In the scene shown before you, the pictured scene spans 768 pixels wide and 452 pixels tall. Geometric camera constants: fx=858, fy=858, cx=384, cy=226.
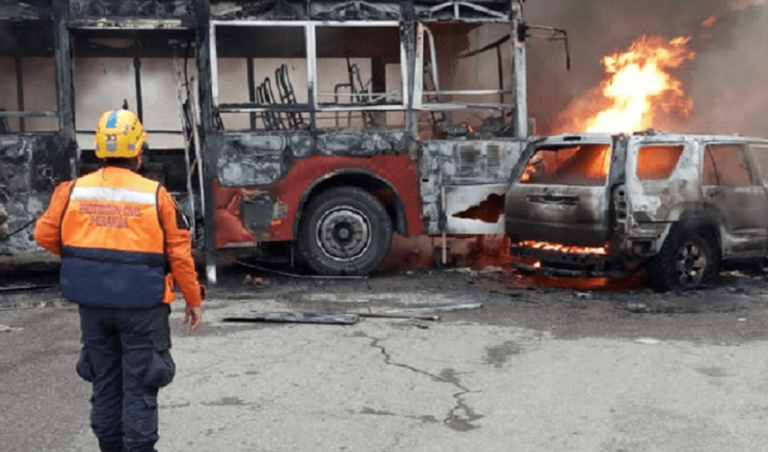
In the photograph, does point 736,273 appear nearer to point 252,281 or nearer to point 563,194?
point 563,194

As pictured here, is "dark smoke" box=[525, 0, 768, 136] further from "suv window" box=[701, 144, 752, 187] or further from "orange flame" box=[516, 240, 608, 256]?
"orange flame" box=[516, 240, 608, 256]

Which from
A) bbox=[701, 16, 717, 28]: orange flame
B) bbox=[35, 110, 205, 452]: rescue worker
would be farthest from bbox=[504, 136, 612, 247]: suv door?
bbox=[701, 16, 717, 28]: orange flame

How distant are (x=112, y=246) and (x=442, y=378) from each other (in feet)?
9.11

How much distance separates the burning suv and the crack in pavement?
3.24 m

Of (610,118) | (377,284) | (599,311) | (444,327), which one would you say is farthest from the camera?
(610,118)

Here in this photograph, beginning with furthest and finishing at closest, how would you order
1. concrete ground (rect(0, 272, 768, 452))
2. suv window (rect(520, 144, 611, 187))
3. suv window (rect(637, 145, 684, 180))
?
1. suv window (rect(520, 144, 611, 187))
2. suv window (rect(637, 145, 684, 180))
3. concrete ground (rect(0, 272, 768, 452))

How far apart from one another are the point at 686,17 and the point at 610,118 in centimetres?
354

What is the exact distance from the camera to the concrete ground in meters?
4.60

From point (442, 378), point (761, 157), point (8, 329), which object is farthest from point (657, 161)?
point (8, 329)

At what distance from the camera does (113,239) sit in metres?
3.67

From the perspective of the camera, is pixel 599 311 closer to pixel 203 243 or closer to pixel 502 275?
pixel 502 275

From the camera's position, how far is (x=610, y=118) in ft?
57.6

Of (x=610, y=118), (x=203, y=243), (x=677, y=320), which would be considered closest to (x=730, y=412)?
(x=677, y=320)

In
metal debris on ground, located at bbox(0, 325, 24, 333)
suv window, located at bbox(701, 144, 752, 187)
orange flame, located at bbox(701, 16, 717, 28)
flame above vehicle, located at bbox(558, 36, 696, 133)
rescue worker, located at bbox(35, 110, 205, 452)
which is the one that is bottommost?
metal debris on ground, located at bbox(0, 325, 24, 333)
